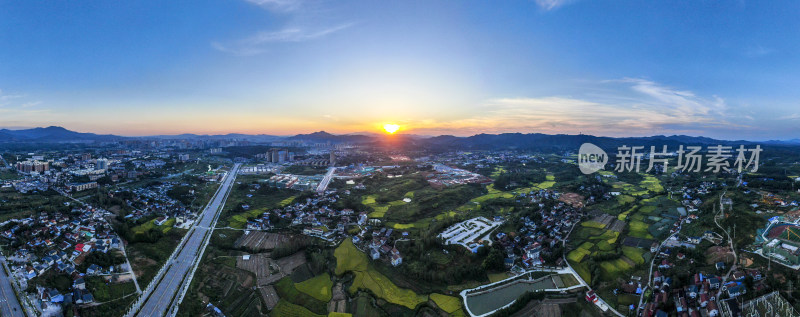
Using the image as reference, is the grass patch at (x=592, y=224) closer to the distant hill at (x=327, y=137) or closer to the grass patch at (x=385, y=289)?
the grass patch at (x=385, y=289)

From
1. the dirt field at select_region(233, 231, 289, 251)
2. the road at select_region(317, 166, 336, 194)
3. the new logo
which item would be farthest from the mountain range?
the dirt field at select_region(233, 231, 289, 251)

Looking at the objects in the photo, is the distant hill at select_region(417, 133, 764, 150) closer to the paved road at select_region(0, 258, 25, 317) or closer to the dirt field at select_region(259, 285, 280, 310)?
the dirt field at select_region(259, 285, 280, 310)

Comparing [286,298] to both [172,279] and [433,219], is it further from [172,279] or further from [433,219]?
[433,219]

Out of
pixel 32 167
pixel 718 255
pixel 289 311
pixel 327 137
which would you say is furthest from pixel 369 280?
pixel 327 137

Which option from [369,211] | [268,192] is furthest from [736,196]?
[268,192]

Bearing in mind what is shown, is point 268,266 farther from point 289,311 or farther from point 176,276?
point 289,311

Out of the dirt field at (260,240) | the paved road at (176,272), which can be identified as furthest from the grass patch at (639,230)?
the paved road at (176,272)
